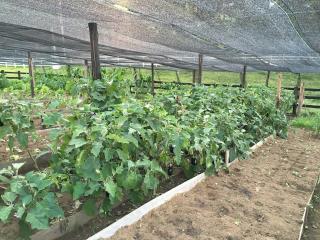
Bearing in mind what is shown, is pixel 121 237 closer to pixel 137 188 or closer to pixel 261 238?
pixel 137 188

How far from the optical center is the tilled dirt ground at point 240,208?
8.12 ft

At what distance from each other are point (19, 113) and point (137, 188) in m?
1.01

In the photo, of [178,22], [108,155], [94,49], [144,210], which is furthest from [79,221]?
[178,22]

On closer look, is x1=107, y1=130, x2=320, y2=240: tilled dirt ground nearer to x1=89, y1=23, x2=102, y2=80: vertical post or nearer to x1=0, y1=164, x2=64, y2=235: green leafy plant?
x1=0, y1=164, x2=64, y2=235: green leafy plant

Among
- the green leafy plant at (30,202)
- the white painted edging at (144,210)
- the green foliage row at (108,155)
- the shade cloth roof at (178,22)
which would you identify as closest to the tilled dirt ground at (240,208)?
the white painted edging at (144,210)

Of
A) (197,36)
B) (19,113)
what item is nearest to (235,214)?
(19,113)

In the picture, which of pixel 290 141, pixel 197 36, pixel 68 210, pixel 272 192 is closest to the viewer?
pixel 68 210

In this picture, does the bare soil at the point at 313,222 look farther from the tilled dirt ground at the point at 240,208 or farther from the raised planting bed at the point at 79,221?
the raised planting bed at the point at 79,221

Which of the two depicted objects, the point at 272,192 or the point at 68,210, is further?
the point at 272,192

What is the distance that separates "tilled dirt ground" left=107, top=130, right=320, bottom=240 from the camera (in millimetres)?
2475

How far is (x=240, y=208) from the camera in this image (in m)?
2.97

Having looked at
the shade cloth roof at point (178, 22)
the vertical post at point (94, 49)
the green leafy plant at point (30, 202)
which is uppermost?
the shade cloth roof at point (178, 22)

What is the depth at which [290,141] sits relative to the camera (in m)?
6.10

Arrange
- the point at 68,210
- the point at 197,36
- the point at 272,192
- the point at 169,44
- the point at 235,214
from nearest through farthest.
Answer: the point at 68,210
the point at 235,214
the point at 272,192
the point at 197,36
the point at 169,44
